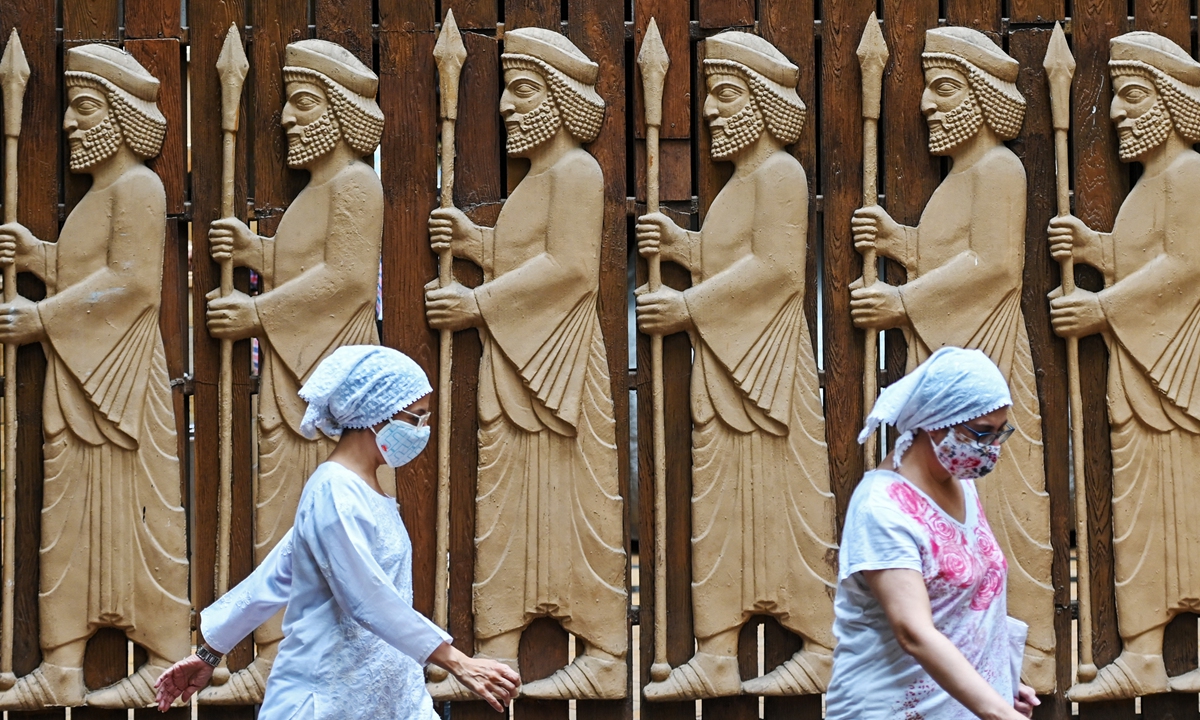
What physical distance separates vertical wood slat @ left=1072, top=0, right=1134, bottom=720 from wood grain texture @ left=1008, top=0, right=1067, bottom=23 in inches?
2.8

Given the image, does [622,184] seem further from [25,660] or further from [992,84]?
[25,660]

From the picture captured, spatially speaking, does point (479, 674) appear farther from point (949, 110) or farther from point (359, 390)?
point (949, 110)

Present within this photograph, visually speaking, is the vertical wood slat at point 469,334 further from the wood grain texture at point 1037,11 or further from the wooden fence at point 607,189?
the wood grain texture at point 1037,11

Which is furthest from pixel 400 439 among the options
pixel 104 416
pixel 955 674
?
pixel 104 416

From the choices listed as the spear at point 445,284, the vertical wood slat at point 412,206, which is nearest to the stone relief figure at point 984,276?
the spear at point 445,284

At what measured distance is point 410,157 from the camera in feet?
20.0

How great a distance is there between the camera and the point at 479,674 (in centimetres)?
366

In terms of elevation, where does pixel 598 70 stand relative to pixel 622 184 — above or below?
above

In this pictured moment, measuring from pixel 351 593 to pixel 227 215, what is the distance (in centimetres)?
277

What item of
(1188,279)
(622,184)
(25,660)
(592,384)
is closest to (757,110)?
(622,184)

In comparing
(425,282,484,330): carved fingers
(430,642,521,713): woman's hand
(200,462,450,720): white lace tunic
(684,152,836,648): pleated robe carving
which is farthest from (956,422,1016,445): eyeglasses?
(425,282,484,330): carved fingers

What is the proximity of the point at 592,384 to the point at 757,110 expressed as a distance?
132cm

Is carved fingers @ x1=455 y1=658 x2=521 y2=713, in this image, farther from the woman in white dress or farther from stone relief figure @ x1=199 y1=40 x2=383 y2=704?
stone relief figure @ x1=199 y1=40 x2=383 y2=704

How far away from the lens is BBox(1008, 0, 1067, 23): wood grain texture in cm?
614
